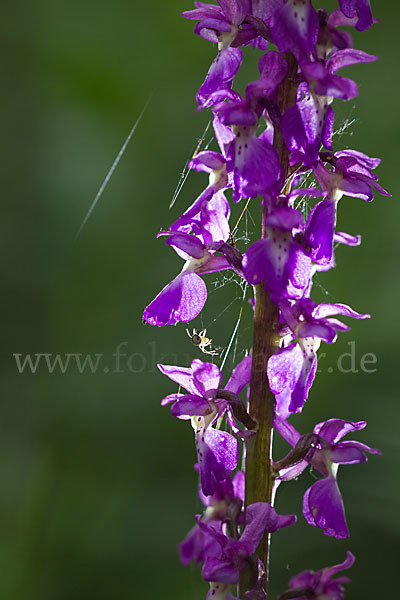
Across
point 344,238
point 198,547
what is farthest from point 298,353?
point 198,547

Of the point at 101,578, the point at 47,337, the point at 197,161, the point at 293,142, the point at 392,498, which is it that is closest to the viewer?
the point at 293,142

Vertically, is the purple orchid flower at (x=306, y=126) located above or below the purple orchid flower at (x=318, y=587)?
above

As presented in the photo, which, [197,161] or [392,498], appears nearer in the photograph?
[197,161]

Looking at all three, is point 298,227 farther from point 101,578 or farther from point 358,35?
point 358,35

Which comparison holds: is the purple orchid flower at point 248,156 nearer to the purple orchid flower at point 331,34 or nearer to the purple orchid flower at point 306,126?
the purple orchid flower at point 306,126

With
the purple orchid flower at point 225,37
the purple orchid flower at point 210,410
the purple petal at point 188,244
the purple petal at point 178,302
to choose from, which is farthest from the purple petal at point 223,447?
the purple orchid flower at point 225,37

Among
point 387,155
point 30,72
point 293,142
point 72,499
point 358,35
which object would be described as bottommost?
point 72,499

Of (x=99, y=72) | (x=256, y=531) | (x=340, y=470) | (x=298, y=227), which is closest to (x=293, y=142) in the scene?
(x=298, y=227)
